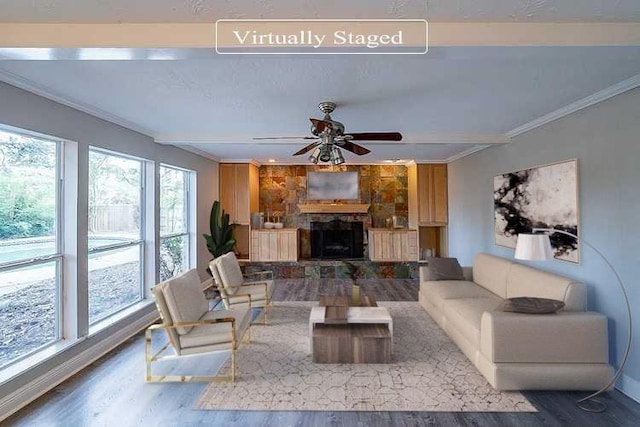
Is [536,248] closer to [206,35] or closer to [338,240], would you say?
[206,35]

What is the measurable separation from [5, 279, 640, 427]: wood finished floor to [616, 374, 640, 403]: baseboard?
5 centimetres

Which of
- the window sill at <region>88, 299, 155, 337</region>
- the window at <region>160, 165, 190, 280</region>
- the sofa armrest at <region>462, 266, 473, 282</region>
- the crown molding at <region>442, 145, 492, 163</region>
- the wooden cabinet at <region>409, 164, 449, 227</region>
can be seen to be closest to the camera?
the window sill at <region>88, 299, 155, 337</region>

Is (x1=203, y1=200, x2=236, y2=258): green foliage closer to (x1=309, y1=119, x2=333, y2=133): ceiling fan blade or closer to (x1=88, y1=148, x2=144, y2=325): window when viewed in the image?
(x1=88, y1=148, x2=144, y2=325): window

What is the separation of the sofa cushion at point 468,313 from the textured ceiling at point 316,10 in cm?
257

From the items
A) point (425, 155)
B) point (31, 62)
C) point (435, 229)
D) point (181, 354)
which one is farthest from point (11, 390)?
point (435, 229)

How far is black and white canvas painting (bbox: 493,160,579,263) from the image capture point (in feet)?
11.2

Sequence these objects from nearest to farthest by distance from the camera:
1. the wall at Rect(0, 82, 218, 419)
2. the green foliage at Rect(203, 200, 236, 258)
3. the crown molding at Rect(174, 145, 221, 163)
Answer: the wall at Rect(0, 82, 218, 419)
the crown molding at Rect(174, 145, 221, 163)
the green foliage at Rect(203, 200, 236, 258)

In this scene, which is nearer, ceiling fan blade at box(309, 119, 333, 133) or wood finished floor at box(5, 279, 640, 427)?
wood finished floor at box(5, 279, 640, 427)

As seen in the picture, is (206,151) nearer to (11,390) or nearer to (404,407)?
(11,390)

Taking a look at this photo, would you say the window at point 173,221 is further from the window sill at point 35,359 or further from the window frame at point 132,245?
the window sill at point 35,359

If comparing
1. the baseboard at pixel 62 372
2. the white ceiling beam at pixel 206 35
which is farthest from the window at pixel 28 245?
the white ceiling beam at pixel 206 35

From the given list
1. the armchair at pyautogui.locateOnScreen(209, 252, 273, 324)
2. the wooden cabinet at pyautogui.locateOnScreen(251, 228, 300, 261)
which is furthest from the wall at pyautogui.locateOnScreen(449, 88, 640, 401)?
the wooden cabinet at pyautogui.locateOnScreen(251, 228, 300, 261)

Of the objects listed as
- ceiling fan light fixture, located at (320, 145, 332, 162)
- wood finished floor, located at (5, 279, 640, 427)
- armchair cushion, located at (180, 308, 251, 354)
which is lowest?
wood finished floor, located at (5, 279, 640, 427)

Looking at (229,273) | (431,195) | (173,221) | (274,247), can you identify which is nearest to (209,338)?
(229,273)
